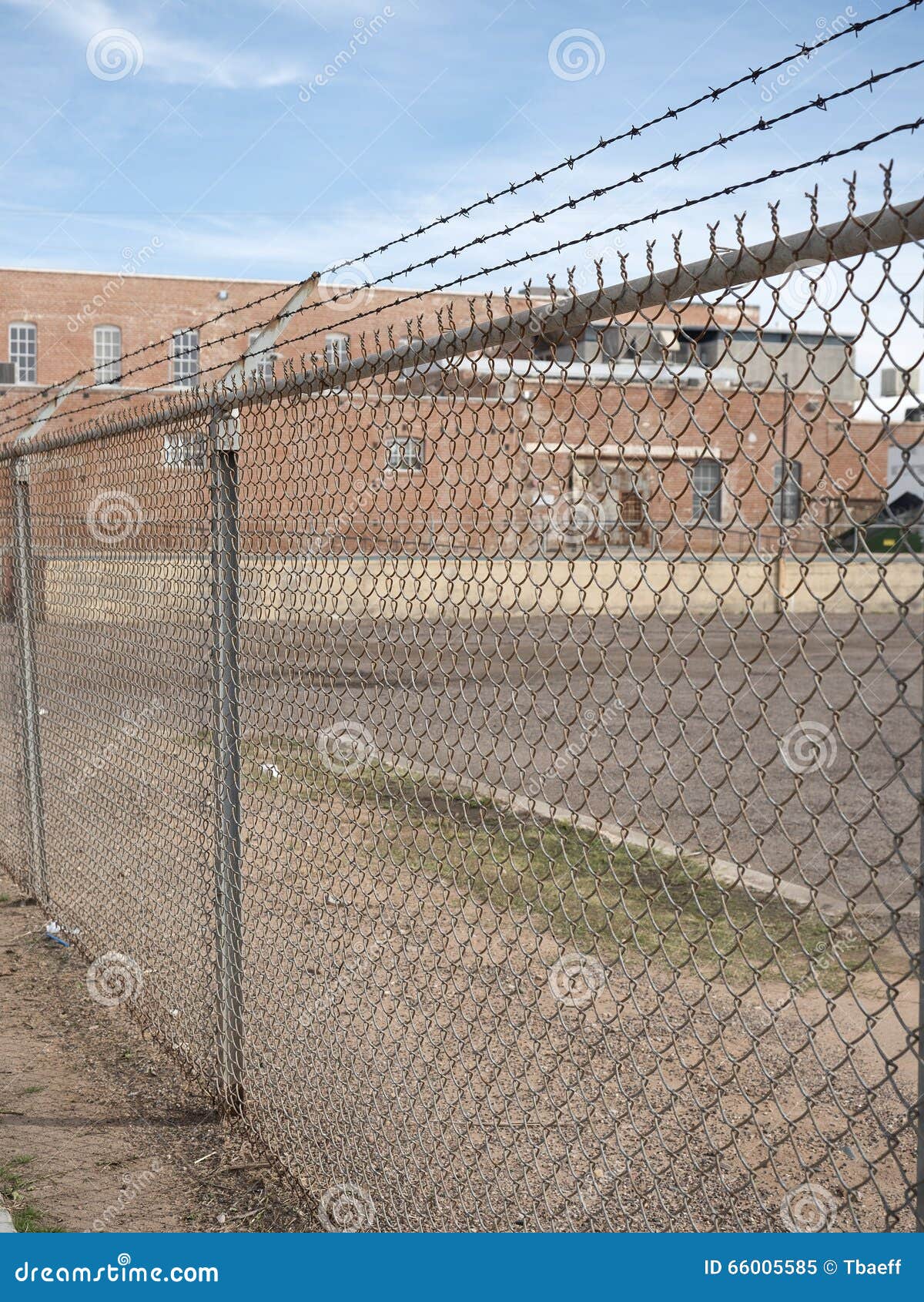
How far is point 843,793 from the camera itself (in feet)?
32.5

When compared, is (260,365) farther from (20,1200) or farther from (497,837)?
(497,837)

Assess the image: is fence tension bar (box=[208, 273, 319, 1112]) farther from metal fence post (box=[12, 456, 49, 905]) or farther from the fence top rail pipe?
metal fence post (box=[12, 456, 49, 905])

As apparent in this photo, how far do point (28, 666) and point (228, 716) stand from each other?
325cm

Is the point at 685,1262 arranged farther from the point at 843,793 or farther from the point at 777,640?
the point at 777,640

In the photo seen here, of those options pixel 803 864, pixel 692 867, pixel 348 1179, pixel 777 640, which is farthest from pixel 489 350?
pixel 777 640

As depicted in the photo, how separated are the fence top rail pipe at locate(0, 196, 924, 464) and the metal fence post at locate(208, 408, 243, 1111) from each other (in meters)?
0.20

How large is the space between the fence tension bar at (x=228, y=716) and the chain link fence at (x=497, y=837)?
0.5 inches

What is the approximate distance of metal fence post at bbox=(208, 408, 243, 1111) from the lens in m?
4.21

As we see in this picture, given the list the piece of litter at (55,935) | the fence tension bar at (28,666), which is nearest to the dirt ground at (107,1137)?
the piece of litter at (55,935)

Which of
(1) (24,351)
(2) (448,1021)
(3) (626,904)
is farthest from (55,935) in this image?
(1) (24,351)

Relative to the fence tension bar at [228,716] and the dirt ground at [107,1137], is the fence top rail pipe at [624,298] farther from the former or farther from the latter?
the dirt ground at [107,1137]

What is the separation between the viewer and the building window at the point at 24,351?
4519 cm

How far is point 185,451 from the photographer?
469 cm

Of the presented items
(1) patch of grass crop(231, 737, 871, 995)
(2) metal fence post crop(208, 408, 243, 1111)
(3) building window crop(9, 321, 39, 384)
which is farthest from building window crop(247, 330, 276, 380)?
(3) building window crop(9, 321, 39, 384)
